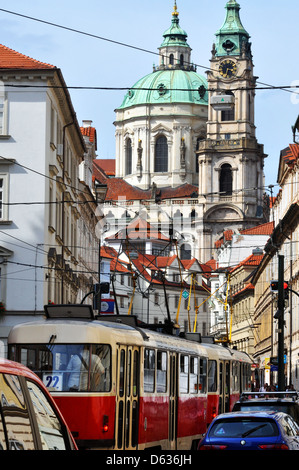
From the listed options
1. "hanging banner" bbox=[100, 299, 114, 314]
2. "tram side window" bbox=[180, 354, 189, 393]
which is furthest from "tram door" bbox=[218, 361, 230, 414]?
"hanging banner" bbox=[100, 299, 114, 314]

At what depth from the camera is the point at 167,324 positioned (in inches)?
982

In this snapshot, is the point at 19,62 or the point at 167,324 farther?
the point at 19,62

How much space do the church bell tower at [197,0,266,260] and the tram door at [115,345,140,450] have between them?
143 meters

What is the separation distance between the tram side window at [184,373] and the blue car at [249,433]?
27.3 feet

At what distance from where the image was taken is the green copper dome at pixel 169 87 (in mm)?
181625

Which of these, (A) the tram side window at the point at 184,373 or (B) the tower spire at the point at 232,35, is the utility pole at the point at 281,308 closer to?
(A) the tram side window at the point at 184,373

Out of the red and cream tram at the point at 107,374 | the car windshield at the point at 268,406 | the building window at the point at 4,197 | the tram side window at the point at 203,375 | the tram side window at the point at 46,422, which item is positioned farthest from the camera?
the building window at the point at 4,197

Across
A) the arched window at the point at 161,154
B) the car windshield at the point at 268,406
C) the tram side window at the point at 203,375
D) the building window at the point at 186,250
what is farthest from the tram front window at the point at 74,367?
the arched window at the point at 161,154

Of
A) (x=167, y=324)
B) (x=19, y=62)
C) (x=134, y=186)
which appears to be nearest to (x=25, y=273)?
(x=19, y=62)

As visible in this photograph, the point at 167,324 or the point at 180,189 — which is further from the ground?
the point at 180,189

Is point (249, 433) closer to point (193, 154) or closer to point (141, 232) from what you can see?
point (141, 232)

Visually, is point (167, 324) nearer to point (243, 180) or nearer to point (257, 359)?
point (257, 359)

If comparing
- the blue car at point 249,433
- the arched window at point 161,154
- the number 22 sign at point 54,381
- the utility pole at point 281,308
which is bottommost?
the blue car at point 249,433

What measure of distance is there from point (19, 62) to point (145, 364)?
2236cm
